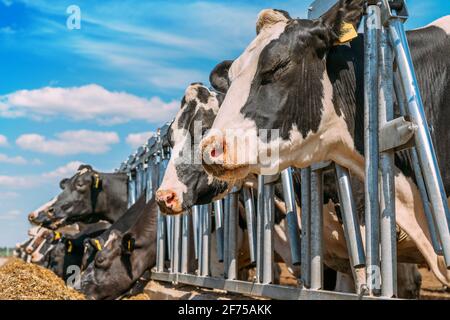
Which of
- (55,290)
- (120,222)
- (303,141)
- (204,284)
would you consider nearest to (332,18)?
(303,141)

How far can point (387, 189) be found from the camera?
3.09 metres

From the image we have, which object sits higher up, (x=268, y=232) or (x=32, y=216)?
(x=32, y=216)

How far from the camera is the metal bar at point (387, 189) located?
9.90 ft

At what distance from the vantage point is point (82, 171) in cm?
1375

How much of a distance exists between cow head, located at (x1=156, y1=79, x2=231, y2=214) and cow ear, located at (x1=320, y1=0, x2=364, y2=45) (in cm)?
207

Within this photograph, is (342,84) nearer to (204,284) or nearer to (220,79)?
(220,79)

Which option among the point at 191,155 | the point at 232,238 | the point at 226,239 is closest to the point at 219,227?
the point at 226,239

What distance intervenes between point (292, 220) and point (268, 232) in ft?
1.40

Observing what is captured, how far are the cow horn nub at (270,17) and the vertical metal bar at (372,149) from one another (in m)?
0.61

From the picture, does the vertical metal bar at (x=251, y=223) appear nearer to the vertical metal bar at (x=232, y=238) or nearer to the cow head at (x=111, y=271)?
the vertical metal bar at (x=232, y=238)

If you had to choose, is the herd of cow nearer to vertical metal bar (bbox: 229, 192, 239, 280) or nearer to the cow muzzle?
vertical metal bar (bbox: 229, 192, 239, 280)

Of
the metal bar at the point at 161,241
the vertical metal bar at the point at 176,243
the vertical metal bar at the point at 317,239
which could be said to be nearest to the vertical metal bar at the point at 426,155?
the vertical metal bar at the point at 317,239

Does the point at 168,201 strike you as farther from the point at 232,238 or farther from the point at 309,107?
the point at 309,107

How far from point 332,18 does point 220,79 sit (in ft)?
8.55
